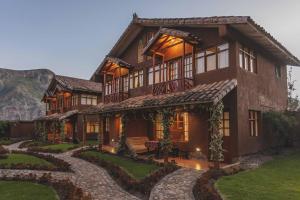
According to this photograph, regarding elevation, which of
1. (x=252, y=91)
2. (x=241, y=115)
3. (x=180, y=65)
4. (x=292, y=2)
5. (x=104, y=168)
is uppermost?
(x=292, y=2)

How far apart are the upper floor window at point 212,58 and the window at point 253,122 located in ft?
12.1

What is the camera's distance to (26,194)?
9.41 metres

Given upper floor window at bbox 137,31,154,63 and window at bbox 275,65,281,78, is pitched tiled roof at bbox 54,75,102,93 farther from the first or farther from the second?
window at bbox 275,65,281,78

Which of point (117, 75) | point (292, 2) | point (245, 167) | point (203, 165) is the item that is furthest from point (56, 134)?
point (292, 2)

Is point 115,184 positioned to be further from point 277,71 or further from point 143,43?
point 277,71

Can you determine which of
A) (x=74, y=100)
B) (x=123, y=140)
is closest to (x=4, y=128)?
(x=74, y=100)

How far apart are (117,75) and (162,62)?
24.0ft

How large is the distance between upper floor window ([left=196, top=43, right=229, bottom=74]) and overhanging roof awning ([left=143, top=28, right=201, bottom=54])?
0.99 metres

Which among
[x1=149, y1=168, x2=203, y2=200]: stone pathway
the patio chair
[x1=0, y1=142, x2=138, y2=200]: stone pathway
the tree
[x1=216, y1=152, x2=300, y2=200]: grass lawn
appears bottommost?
[x1=0, y1=142, x2=138, y2=200]: stone pathway

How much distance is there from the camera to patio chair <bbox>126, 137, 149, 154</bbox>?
18344 mm

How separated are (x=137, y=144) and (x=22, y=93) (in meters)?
92.2

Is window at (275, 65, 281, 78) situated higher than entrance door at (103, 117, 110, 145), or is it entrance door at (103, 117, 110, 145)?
window at (275, 65, 281, 78)

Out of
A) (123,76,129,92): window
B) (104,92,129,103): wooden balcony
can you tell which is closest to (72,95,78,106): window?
(104,92,129,103): wooden balcony

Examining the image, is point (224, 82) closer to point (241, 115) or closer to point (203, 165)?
point (241, 115)
